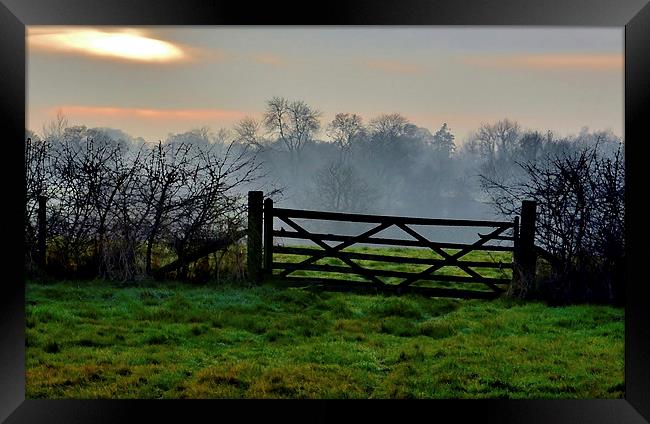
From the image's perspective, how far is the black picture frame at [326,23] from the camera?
3.35 metres

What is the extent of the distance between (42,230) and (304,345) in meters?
3.03

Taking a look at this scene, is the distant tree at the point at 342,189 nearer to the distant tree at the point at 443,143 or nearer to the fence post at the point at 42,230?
the distant tree at the point at 443,143

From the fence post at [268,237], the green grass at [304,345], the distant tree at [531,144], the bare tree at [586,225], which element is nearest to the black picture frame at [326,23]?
the green grass at [304,345]

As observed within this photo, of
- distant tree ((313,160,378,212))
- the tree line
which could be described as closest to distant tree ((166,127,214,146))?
the tree line

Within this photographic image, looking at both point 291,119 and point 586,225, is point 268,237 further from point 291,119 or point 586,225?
point 586,225

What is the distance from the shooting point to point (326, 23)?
11.3 feet

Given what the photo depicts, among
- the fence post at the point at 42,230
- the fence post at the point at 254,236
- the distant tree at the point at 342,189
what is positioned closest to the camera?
the fence post at the point at 42,230

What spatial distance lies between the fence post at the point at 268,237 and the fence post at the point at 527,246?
8.03 feet

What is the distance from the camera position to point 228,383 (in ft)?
15.1

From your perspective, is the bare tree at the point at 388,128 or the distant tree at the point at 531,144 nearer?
the distant tree at the point at 531,144

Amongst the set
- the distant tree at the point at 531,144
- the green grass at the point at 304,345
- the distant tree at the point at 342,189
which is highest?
the distant tree at the point at 531,144

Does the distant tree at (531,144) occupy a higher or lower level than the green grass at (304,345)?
higher

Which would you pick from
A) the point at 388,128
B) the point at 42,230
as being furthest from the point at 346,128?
the point at 42,230
